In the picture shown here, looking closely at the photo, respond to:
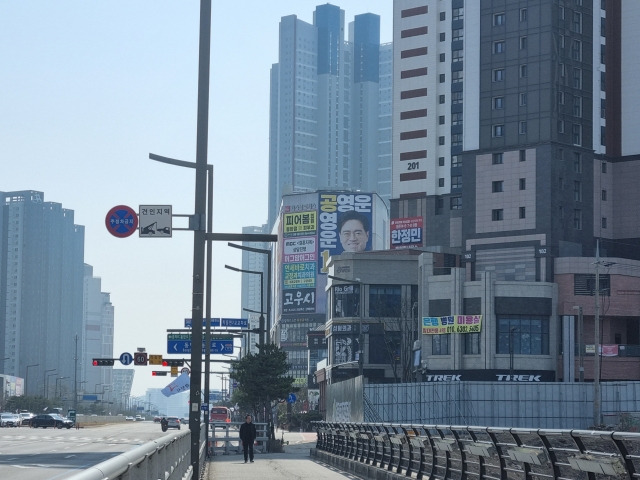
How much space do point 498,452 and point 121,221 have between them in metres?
9.30

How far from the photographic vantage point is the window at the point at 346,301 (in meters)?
120

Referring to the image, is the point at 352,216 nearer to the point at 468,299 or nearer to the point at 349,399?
the point at 468,299

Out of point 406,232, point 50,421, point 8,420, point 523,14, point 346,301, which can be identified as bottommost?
point 8,420

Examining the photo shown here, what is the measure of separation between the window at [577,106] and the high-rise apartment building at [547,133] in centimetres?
13

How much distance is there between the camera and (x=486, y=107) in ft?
371

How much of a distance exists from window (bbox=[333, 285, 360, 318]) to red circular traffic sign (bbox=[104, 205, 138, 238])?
9728cm

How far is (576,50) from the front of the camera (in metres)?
112

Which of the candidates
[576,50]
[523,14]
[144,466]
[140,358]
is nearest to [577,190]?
[576,50]

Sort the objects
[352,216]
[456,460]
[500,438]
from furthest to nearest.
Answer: [352,216] → [456,460] → [500,438]

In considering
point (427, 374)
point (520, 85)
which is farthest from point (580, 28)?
point (427, 374)

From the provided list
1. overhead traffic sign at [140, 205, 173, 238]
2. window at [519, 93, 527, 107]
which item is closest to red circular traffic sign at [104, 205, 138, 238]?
overhead traffic sign at [140, 205, 173, 238]

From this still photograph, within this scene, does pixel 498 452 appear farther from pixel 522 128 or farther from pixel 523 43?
pixel 523 43

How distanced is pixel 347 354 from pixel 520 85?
33.3 m

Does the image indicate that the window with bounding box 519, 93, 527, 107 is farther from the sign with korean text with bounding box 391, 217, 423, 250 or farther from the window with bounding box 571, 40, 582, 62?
the sign with korean text with bounding box 391, 217, 423, 250
